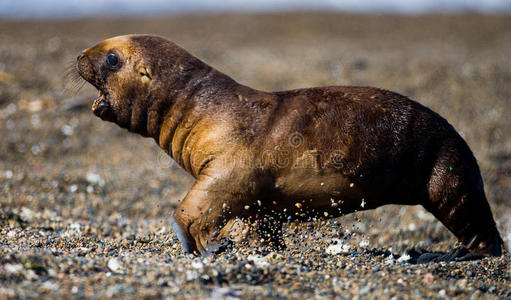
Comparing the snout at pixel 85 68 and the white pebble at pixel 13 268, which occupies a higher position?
the snout at pixel 85 68

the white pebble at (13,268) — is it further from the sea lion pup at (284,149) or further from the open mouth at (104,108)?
the open mouth at (104,108)

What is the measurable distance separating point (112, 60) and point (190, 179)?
3.92 m

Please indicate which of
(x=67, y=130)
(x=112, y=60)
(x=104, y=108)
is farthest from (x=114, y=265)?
(x=67, y=130)

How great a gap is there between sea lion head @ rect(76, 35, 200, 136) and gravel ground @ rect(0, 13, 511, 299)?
92 cm

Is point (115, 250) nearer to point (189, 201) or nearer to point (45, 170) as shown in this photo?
point (189, 201)

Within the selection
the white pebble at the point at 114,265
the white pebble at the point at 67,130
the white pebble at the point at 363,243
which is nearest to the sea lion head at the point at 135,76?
the white pebble at the point at 114,265

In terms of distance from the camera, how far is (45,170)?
28.6 ft

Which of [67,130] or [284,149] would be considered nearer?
[284,149]

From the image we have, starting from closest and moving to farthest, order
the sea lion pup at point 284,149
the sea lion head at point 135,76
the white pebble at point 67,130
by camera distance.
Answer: the sea lion pup at point 284,149, the sea lion head at point 135,76, the white pebble at point 67,130

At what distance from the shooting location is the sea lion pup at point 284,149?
4602 millimetres

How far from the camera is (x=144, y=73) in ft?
16.7

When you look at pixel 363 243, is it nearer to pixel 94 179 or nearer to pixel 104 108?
pixel 104 108

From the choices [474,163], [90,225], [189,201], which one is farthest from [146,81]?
[474,163]

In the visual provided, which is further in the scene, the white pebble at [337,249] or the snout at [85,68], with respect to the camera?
the snout at [85,68]
